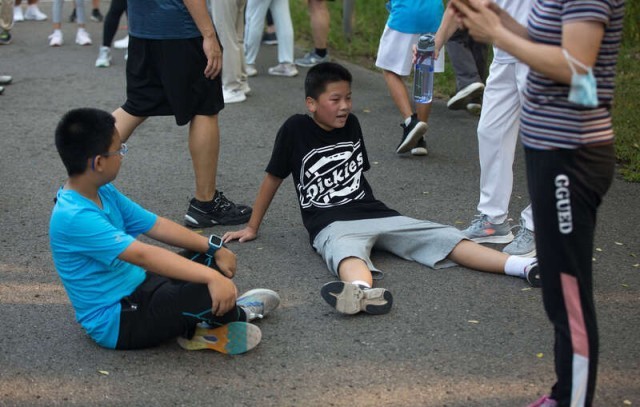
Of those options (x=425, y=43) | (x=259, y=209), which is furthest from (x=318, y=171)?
(x=425, y=43)

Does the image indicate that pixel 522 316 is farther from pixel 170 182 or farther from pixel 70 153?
pixel 170 182

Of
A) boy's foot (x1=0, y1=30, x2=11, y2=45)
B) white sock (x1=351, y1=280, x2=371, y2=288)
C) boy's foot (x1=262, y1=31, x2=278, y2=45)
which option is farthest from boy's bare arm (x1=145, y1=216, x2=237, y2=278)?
boy's foot (x1=0, y1=30, x2=11, y2=45)

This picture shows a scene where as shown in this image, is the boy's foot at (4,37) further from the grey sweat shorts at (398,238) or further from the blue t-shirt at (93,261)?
the blue t-shirt at (93,261)

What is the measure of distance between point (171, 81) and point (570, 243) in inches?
119

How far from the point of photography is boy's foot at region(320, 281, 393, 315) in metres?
4.14

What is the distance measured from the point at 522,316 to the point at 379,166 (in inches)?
105

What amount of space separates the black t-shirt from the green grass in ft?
7.93

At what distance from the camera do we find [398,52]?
7.18 m

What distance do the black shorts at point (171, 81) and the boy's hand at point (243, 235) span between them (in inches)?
28.6

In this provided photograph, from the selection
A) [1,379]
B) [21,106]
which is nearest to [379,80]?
[21,106]

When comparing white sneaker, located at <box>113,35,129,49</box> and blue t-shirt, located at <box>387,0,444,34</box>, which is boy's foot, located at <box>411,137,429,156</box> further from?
white sneaker, located at <box>113,35,129,49</box>

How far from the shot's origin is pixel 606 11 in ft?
8.72

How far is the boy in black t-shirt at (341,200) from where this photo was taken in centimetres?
469

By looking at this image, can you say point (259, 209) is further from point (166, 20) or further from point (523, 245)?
point (523, 245)
